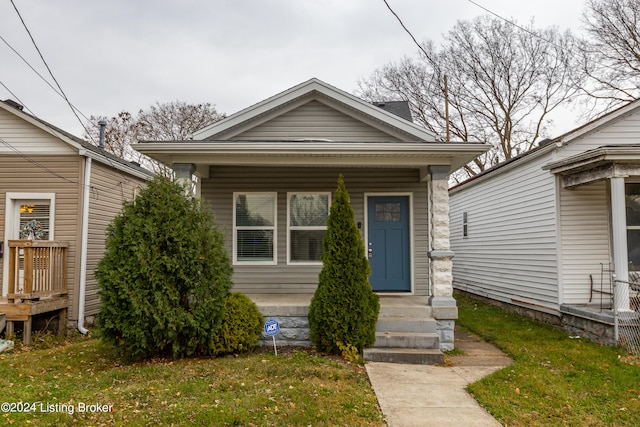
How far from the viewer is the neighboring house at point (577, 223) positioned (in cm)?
694

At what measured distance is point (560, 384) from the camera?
5.06 meters

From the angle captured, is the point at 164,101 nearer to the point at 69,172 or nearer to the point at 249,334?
the point at 69,172

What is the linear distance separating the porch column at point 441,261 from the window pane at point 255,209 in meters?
3.00

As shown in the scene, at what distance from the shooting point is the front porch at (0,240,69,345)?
7109 mm

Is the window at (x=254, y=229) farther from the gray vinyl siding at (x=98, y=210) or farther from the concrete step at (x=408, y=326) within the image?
the concrete step at (x=408, y=326)

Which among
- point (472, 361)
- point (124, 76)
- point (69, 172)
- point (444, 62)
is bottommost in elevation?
point (472, 361)

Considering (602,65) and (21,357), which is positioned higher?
(602,65)

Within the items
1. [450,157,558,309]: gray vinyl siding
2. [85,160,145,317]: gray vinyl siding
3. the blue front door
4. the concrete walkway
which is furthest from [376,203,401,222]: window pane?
[85,160,145,317]: gray vinyl siding

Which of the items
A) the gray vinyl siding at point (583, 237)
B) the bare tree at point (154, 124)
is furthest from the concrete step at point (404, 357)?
the bare tree at point (154, 124)

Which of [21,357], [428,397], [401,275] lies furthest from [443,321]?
[21,357]

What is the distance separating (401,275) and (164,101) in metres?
17.9

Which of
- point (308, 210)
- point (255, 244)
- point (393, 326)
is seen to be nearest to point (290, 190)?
point (308, 210)

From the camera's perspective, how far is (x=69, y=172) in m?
8.57

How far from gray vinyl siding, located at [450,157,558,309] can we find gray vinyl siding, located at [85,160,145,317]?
8.07 metres
